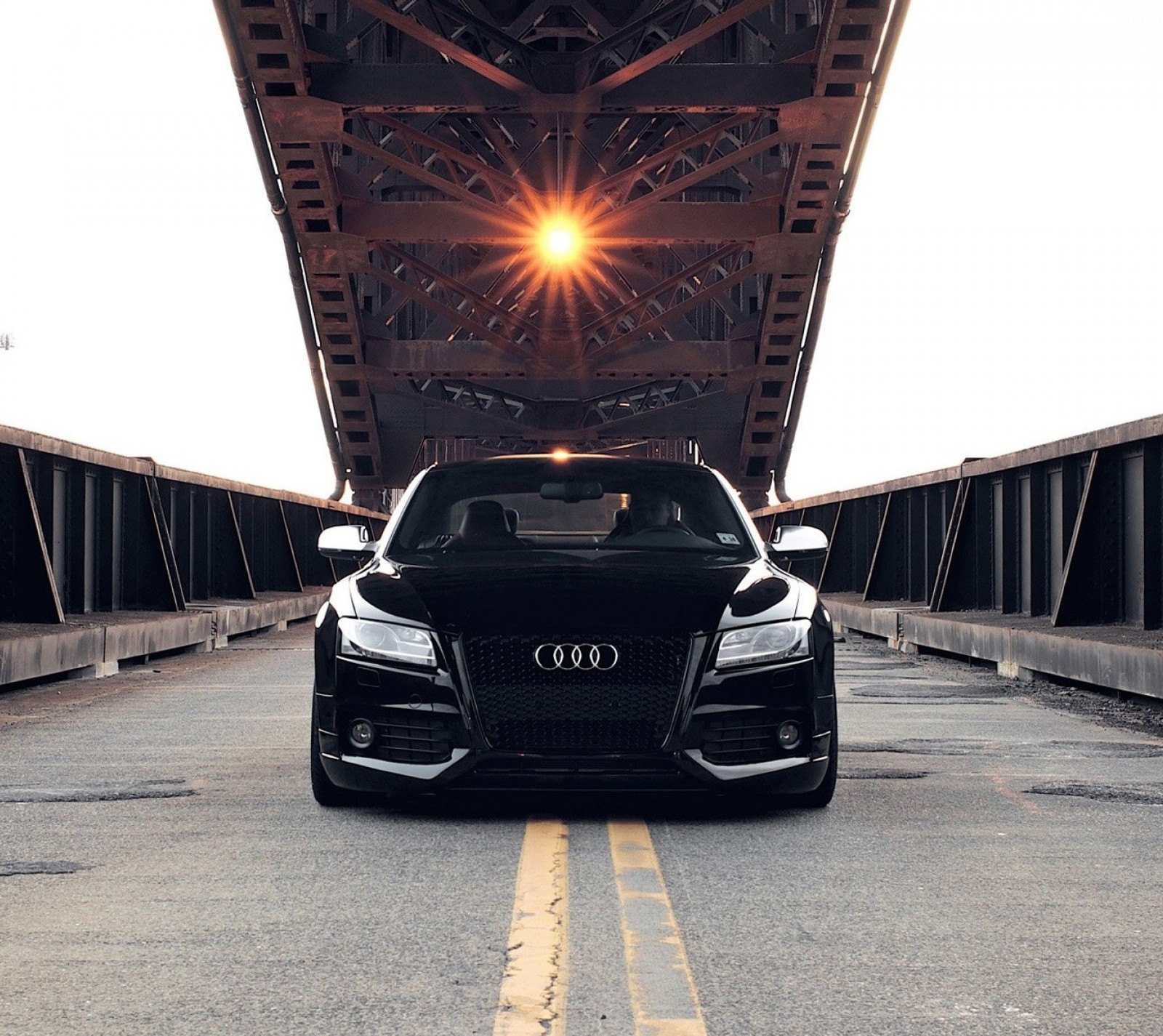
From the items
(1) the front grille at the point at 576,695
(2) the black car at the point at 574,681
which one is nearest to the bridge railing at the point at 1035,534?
(2) the black car at the point at 574,681

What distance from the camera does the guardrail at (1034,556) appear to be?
40.8ft

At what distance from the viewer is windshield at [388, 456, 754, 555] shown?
809 cm

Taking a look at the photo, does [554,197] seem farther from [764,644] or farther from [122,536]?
[764,644]

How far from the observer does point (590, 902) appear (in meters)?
5.31

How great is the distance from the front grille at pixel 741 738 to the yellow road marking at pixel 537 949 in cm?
64

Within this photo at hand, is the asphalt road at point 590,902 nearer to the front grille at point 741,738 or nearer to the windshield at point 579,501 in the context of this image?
the front grille at point 741,738

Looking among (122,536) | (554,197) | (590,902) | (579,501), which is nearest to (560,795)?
(579,501)

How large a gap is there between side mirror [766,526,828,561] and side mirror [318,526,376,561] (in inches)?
73.5

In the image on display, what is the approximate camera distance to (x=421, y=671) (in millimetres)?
6668

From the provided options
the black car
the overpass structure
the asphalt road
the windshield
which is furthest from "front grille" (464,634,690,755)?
the overpass structure

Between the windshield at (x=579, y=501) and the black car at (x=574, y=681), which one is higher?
the windshield at (x=579, y=501)

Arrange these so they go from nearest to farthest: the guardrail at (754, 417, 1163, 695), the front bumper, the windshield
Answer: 1. the front bumper
2. the windshield
3. the guardrail at (754, 417, 1163, 695)

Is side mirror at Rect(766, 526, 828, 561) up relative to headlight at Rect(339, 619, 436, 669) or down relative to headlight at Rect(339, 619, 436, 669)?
up

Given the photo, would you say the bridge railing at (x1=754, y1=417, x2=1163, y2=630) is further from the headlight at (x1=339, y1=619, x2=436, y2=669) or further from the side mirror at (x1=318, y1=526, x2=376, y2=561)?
the headlight at (x1=339, y1=619, x2=436, y2=669)
